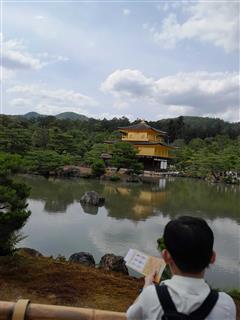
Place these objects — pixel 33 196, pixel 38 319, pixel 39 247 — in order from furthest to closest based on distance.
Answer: pixel 33 196 < pixel 39 247 < pixel 38 319

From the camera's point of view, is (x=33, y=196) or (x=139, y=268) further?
(x=33, y=196)

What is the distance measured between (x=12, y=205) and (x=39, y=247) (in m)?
2.29

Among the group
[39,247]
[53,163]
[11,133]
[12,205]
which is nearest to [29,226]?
[39,247]

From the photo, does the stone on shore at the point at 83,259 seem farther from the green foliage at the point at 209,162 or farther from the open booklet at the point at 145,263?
the green foliage at the point at 209,162

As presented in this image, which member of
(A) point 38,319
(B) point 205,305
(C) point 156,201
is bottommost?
(C) point 156,201

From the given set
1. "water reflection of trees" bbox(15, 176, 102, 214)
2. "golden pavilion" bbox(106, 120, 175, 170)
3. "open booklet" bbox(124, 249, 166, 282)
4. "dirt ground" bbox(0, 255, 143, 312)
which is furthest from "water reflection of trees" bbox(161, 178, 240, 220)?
"golden pavilion" bbox(106, 120, 175, 170)

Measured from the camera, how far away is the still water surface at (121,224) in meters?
5.77

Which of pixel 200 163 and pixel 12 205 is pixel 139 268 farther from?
pixel 200 163

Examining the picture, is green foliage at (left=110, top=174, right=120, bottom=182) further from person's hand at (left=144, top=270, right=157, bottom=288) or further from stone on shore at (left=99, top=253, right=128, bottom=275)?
person's hand at (left=144, top=270, right=157, bottom=288)

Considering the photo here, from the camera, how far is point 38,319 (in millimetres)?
1349

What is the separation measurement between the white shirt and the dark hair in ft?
0.13

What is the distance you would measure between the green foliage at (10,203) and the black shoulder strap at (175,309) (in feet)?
9.07

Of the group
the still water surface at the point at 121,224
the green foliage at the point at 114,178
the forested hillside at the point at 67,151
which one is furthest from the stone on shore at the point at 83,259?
the green foliage at the point at 114,178

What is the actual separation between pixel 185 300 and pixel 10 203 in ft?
9.88
